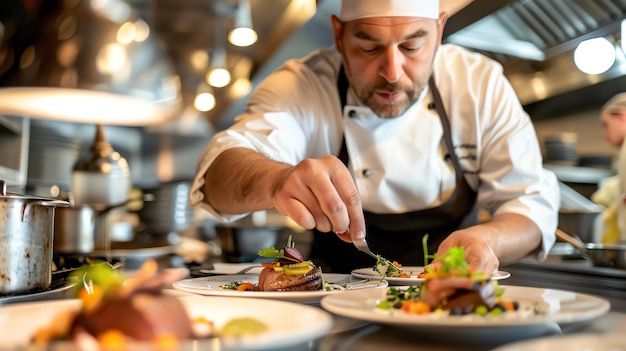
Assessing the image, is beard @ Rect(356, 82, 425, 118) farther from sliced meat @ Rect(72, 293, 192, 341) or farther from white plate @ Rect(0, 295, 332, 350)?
sliced meat @ Rect(72, 293, 192, 341)

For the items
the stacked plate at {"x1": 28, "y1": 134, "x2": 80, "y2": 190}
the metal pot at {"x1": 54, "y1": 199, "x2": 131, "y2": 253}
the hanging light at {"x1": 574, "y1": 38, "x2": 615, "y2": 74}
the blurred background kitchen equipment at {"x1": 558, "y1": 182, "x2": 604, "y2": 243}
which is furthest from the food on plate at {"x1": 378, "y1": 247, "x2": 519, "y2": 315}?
the stacked plate at {"x1": 28, "y1": 134, "x2": 80, "y2": 190}

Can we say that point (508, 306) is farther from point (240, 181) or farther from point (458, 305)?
point (240, 181)

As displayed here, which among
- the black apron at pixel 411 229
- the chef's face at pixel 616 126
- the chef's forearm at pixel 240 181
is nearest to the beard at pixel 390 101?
Answer: the black apron at pixel 411 229

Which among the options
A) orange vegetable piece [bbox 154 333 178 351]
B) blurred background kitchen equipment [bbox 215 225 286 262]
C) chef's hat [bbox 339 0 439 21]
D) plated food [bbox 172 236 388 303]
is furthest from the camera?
blurred background kitchen equipment [bbox 215 225 286 262]

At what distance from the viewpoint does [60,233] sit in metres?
2.03

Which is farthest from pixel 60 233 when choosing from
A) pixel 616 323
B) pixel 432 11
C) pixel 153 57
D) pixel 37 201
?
pixel 153 57

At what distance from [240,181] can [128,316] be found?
0.94 meters

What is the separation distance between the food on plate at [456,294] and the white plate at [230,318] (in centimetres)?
17

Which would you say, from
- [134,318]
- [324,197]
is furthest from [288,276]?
[134,318]

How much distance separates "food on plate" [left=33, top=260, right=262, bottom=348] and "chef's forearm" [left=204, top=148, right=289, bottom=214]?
2.42 feet

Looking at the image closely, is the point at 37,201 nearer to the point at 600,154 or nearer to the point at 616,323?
the point at 616,323

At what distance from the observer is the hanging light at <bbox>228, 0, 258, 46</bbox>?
329 centimetres

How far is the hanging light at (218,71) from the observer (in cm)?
441

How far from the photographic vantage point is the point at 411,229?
1.81m
